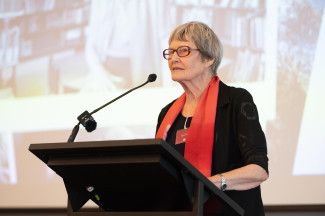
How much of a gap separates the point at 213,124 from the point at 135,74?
1.56 meters

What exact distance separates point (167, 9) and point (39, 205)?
1.44m

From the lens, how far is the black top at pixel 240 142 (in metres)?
1.87

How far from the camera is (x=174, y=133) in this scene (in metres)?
2.17

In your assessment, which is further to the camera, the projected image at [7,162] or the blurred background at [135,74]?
the projected image at [7,162]

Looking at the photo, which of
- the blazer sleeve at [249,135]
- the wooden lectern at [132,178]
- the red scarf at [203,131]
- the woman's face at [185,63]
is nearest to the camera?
the wooden lectern at [132,178]

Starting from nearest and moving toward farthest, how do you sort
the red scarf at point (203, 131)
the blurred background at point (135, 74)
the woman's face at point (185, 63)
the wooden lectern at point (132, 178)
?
1. the wooden lectern at point (132, 178)
2. the red scarf at point (203, 131)
3. the woman's face at point (185, 63)
4. the blurred background at point (135, 74)

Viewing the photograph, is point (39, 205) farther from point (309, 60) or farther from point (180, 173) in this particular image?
point (180, 173)

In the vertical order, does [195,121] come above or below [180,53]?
below

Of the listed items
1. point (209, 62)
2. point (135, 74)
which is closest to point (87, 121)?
point (209, 62)

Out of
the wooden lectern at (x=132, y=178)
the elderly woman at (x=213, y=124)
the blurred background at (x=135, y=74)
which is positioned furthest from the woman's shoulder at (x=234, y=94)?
the blurred background at (x=135, y=74)

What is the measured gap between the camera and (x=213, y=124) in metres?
2.02

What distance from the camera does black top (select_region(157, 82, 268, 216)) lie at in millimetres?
1873

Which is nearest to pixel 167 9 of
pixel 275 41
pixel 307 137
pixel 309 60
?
pixel 275 41

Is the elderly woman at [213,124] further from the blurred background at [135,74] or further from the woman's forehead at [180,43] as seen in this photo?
the blurred background at [135,74]
